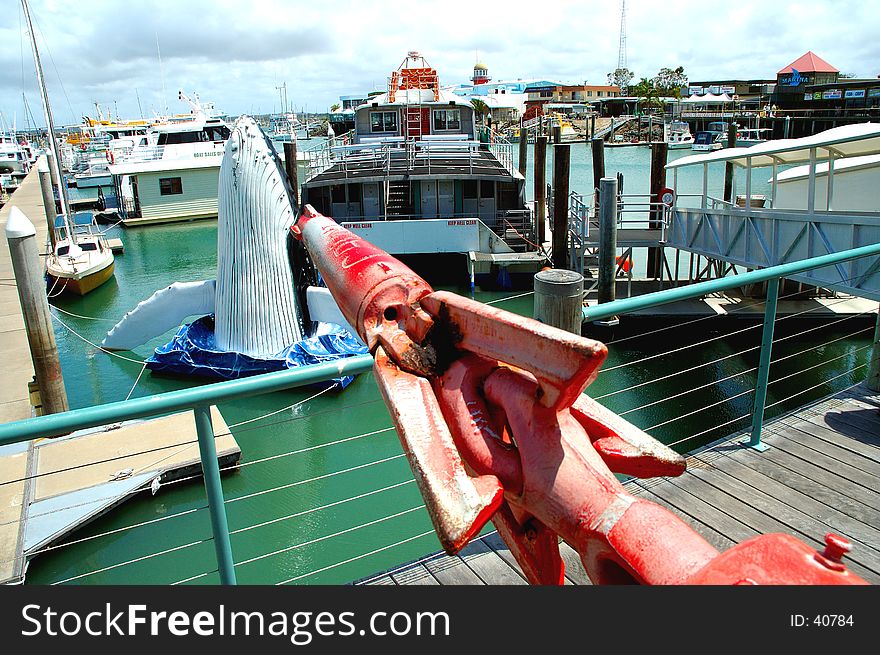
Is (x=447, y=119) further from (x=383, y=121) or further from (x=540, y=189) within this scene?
(x=540, y=189)

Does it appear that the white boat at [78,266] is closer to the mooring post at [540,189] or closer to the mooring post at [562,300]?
the mooring post at [540,189]

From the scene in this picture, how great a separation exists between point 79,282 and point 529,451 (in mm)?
19940

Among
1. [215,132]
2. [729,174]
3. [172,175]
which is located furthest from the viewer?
[215,132]

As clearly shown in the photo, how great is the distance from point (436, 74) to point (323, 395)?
62.5 feet

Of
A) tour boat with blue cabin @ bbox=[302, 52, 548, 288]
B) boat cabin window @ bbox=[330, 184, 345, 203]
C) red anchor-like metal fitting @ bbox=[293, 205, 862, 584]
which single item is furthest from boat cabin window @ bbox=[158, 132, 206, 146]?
red anchor-like metal fitting @ bbox=[293, 205, 862, 584]

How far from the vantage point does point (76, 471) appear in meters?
7.95

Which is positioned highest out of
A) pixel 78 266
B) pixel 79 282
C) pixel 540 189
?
pixel 540 189

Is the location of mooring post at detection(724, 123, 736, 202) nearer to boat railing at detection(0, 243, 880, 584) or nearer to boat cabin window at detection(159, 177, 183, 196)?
boat railing at detection(0, 243, 880, 584)

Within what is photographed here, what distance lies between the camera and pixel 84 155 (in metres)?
46.2

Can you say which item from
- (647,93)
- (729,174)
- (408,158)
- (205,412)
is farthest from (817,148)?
(647,93)

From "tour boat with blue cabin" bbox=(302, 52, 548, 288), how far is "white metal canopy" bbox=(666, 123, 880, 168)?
553cm

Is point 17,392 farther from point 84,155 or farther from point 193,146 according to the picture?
point 84,155

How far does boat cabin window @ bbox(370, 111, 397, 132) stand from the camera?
927 inches

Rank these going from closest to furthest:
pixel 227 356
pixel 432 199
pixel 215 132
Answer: pixel 227 356, pixel 432 199, pixel 215 132
